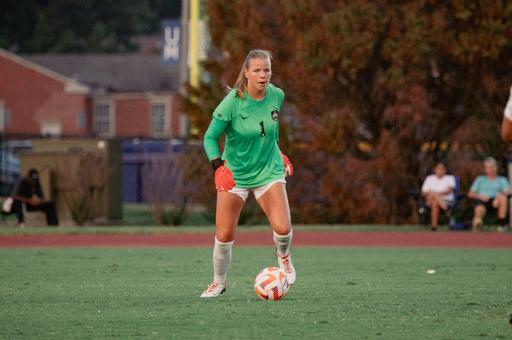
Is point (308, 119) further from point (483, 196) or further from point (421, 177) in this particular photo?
point (483, 196)

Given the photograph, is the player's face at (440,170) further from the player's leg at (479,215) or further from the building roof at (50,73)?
the building roof at (50,73)

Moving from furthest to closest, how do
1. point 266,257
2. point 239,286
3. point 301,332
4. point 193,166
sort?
1. point 193,166
2. point 266,257
3. point 239,286
4. point 301,332

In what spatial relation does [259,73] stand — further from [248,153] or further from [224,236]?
[224,236]

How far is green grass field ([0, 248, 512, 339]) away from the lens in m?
10.1

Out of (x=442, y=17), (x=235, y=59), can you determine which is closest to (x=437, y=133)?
(x=442, y=17)

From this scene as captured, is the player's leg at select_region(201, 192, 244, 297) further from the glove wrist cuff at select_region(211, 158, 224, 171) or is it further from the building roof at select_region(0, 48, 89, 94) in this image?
the building roof at select_region(0, 48, 89, 94)

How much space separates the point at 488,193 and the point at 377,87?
4.43 meters

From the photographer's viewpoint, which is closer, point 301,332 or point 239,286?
point 301,332

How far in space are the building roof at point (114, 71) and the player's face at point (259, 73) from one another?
6417 cm

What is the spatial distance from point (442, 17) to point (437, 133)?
9.28ft

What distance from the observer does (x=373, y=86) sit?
1155 inches

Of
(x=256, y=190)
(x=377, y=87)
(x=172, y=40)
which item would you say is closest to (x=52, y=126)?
(x=172, y=40)

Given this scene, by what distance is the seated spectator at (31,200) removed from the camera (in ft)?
91.1

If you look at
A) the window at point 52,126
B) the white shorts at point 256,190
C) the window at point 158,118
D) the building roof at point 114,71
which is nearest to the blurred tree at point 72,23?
the building roof at point 114,71
